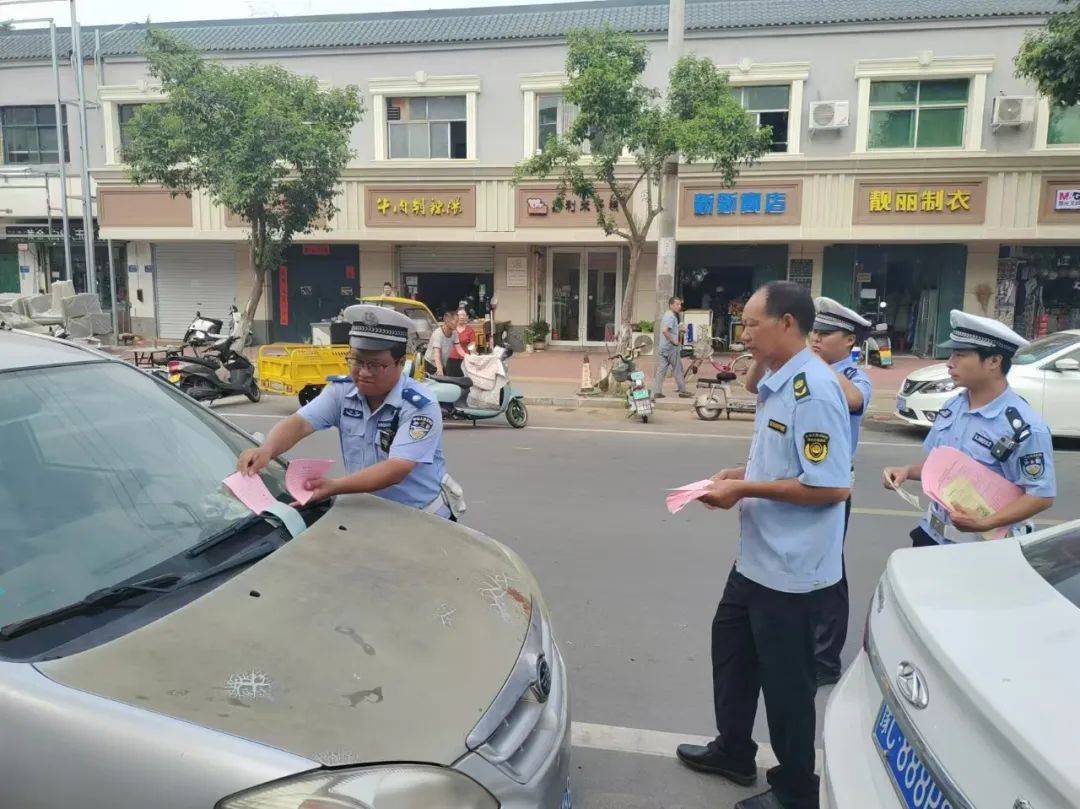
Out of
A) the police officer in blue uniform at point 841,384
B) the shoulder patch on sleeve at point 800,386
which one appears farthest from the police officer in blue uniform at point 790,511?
the police officer in blue uniform at point 841,384

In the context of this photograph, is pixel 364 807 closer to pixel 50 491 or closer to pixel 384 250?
pixel 50 491

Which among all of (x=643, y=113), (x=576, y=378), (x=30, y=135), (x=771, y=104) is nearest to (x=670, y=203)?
(x=643, y=113)

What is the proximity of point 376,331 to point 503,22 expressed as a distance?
1998 centimetres

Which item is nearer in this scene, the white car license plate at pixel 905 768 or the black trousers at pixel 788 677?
the white car license plate at pixel 905 768

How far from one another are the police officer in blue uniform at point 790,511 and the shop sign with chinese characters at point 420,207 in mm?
17700

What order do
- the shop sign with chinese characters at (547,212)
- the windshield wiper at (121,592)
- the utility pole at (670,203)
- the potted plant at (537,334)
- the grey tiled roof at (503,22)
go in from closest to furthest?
the windshield wiper at (121,592), the utility pole at (670,203), the grey tiled roof at (503,22), the shop sign with chinese characters at (547,212), the potted plant at (537,334)

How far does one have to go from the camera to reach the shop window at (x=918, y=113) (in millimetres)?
18047

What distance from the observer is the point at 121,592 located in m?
2.01

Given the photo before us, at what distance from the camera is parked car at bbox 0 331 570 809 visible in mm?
Result: 1551

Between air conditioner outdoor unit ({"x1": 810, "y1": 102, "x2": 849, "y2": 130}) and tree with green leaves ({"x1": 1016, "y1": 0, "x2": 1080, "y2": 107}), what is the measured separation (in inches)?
232

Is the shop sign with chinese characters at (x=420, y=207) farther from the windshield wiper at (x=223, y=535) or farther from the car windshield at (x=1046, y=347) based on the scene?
the windshield wiper at (x=223, y=535)

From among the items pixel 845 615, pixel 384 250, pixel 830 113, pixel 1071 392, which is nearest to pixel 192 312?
pixel 384 250

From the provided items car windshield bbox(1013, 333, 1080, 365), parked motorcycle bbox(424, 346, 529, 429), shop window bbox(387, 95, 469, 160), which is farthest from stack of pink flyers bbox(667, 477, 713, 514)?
shop window bbox(387, 95, 469, 160)

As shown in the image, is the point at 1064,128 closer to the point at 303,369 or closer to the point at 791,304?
the point at 303,369
